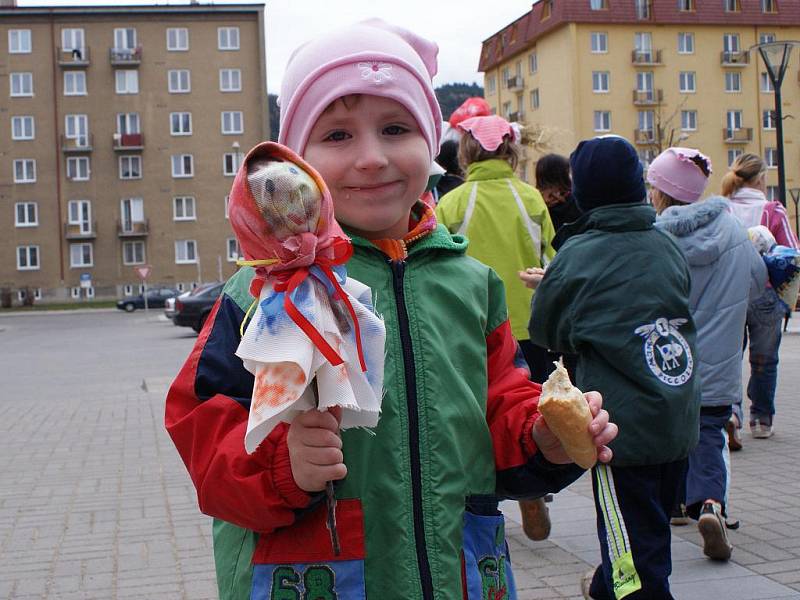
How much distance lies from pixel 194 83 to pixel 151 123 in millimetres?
3817

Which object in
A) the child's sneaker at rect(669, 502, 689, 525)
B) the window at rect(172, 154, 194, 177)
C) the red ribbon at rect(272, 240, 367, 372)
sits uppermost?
the window at rect(172, 154, 194, 177)

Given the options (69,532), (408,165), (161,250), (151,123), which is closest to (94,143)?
(151,123)

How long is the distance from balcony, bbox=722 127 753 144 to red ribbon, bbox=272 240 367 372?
228 ft

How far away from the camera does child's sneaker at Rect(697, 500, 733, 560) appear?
4.64 metres

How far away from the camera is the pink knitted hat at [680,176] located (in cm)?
521

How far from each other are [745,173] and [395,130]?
20.6ft

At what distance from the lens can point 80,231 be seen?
6134 centimetres

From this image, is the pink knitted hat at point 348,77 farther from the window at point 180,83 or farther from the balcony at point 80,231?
the window at point 180,83

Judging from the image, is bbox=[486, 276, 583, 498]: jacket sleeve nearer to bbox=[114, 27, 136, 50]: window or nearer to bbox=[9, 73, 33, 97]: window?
bbox=[114, 27, 136, 50]: window

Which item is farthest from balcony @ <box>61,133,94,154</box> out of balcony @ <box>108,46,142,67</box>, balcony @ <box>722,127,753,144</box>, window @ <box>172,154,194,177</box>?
balcony @ <box>722,127,753,144</box>

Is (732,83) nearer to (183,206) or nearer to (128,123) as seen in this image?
(183,206)

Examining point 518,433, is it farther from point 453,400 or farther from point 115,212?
point 115,212

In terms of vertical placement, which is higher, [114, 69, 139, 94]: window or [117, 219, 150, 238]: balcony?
[114, 69, 139, 94]: window

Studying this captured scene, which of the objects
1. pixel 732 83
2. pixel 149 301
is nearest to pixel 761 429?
pixel 149 301
